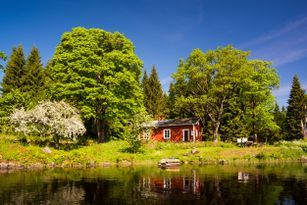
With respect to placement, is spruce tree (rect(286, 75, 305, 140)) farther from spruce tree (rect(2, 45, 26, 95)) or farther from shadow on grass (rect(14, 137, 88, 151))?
spruce tree (rect(2, 45, 26, 95))

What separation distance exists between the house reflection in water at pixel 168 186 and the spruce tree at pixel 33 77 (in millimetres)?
42995

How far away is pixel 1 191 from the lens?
65.7ft

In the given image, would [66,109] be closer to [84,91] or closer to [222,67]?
[84,91]

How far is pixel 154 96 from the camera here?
86.2 m

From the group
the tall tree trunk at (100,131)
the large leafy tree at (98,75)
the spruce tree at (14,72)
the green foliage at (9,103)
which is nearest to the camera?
the large leafy tree at (98,75)

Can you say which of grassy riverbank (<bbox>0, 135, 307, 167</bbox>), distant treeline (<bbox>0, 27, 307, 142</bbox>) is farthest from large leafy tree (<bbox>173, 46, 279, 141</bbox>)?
grassy riverbank (<bbox>0, 135, 307, 167</bbox>)

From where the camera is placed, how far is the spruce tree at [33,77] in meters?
61.4

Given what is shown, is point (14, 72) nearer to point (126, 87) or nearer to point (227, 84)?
point (126, 87)

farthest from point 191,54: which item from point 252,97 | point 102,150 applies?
point 102,150

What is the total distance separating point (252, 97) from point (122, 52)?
81.0 feet

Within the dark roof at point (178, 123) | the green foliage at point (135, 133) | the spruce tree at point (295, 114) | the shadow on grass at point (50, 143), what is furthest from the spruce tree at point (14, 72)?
the spruce tree at point (295, 114)

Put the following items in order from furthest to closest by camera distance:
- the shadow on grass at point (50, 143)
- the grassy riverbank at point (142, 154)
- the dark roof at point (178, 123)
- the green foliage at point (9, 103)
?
the dark roof at point (178, 123)
the green foliage at point (9, 103)
the shadow on grass at point (50, 143)
the grassy riverbank at point (142, 154)

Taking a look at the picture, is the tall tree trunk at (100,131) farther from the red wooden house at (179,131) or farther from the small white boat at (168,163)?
the small white boat at (168,163)

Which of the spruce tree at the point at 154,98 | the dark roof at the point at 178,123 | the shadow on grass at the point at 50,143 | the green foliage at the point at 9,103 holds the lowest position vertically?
the shadow on grass at the point at 50,143
